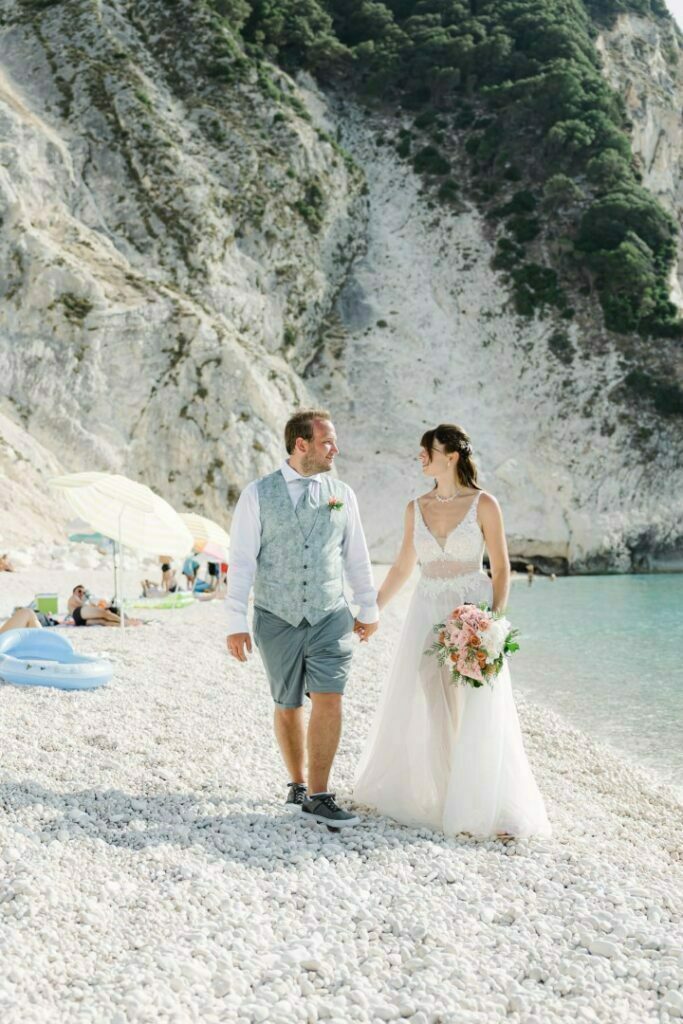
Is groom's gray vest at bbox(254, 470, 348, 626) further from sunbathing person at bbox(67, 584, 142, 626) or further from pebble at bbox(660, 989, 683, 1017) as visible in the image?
sunbathing person at bbox(67, 584, 142, 626)

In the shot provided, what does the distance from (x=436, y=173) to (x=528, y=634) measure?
3755 centimetres

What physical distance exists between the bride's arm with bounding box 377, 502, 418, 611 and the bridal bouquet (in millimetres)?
506

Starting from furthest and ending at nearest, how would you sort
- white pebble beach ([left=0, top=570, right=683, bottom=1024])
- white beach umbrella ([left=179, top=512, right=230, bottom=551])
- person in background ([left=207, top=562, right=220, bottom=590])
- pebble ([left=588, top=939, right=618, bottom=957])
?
person in background ([left=207, top=562, right=220, bottom=590])
white beach umbrella ([left=179, top=512, right=230, bottom=551])
pebble ([left=588, top=939, right=618, bottom=957])
white pebble beach ([left=0, top=570, right=683, bottom=1024])

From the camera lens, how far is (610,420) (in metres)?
43.5

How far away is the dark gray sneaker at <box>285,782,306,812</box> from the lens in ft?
17.7

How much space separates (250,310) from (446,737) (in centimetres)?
3782

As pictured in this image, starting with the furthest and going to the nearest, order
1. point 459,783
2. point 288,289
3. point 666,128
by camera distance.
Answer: point 666,128 < point 288,289 < point 459,783

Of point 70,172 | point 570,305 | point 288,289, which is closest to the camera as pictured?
point 70,172

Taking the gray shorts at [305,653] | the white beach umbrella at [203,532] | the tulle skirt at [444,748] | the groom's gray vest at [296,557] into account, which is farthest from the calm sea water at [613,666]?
the white beach umbrella at [203,532]

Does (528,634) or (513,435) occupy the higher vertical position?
(513,435)

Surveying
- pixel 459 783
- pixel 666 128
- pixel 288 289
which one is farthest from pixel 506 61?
pixel 459 783

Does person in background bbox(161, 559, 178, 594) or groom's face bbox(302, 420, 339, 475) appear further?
person in background bbox(161, 559, 178, 594)

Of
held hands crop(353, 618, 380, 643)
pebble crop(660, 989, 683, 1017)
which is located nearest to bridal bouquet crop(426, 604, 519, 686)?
held hands crop(353, 618, 380, 643)

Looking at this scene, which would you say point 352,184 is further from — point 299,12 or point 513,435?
point 513,435
